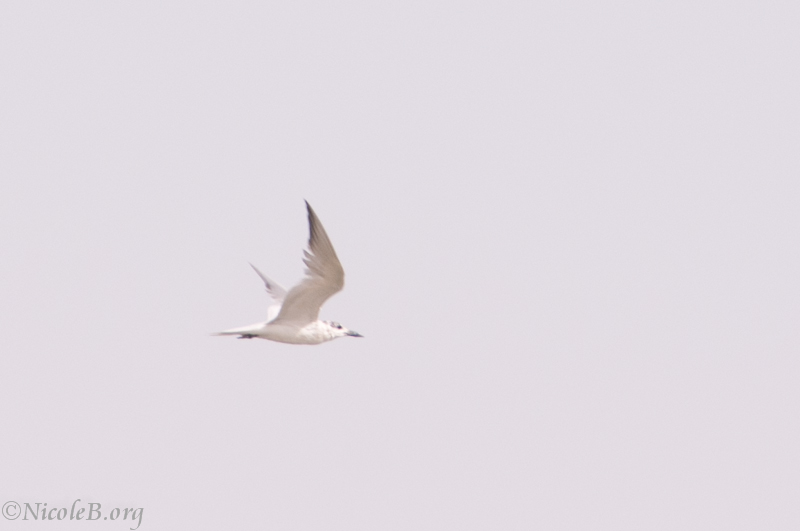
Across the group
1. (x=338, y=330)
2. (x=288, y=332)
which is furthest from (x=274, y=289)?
(x=288, y=332)

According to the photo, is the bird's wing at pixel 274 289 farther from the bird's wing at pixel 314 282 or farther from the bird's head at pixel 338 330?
the bird's wing at pixel 314 282

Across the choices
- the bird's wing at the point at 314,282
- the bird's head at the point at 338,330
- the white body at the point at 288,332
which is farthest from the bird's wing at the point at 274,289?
the bird's wing at the point at 314,282

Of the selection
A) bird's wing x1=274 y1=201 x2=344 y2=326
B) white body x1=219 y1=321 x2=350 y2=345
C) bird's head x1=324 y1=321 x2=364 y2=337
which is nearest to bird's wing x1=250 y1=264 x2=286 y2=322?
bird's head x1=324 y1=321 x2=364 y2=337

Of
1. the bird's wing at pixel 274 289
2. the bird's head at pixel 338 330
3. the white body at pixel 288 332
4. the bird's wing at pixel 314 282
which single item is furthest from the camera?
the bird's wing at pixel 274 289

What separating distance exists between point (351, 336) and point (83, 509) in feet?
16.6

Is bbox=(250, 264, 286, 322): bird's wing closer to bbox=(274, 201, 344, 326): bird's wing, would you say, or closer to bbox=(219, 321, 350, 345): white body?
bbox=(219, 321, 350, 345): white body

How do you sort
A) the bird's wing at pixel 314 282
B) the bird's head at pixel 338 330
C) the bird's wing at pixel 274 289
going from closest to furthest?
the bird's wing at pixel 314 282, the bird's head at pixel 338 330, the bird's wing at pixel 274 289

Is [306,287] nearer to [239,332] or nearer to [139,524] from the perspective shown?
[239,332]

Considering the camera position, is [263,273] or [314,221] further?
[263,273]

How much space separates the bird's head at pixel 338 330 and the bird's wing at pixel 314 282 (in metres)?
0.86

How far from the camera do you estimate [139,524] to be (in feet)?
58.0

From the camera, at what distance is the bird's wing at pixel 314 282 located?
14669mm

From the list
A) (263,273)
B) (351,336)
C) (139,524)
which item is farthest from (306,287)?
(139,524)

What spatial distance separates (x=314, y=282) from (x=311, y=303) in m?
0.64
